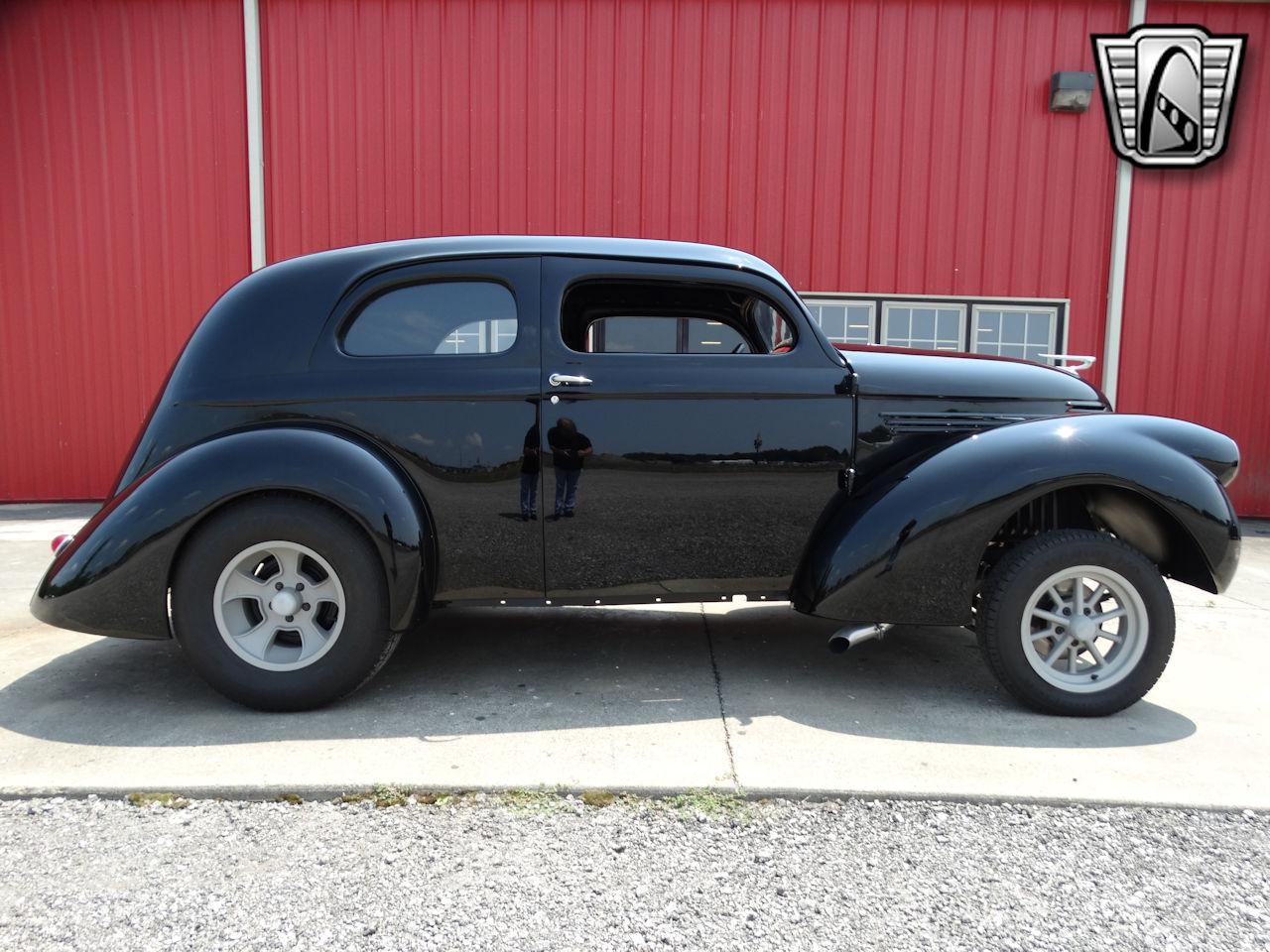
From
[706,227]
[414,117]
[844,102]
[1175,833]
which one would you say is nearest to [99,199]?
[414,117]

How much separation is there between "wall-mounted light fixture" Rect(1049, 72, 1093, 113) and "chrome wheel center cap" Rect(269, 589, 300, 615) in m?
7.95

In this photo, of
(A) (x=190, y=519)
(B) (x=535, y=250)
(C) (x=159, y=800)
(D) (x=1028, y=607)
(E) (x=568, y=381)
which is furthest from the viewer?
(B) (x=535, y=250)

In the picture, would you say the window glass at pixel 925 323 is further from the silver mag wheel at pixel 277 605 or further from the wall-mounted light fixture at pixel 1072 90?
the silver mag wheel at pixel 277 605

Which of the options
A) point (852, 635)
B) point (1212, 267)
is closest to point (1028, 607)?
point (852, 635)

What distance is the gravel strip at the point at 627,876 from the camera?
1.65 meters

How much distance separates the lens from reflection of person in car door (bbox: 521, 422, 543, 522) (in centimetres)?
287

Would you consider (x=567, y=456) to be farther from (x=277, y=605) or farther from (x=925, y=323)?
(x=925, y=323)

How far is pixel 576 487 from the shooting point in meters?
2.90

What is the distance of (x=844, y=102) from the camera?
728cm

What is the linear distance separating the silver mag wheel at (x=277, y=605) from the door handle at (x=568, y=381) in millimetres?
1054

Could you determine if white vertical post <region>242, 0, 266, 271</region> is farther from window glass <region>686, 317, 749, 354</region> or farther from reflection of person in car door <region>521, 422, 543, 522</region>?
reflection of person in car door <region>521, 422, 543, 522</region>

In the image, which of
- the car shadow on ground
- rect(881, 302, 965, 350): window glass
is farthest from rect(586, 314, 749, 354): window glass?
rect(881, 302, 965, 350): window glass

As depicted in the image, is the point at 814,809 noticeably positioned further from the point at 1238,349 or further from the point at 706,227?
the point at 1238,349

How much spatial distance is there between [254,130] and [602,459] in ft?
21.3
